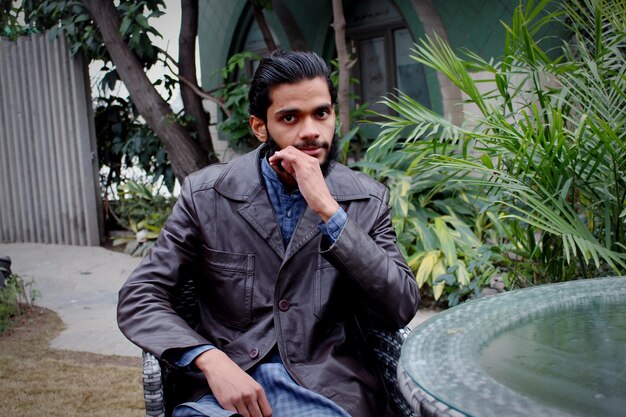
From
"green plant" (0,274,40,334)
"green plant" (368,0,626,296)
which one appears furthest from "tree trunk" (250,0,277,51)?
"green plant" (368,0,626,296)

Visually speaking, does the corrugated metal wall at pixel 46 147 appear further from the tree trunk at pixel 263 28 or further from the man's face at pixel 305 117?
the man's face at pixel 305 117

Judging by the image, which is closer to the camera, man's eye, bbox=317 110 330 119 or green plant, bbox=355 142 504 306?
man's eye, bbox=317 110 330 119

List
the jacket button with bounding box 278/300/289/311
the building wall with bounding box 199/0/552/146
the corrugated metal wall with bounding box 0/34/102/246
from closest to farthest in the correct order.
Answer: the jacket button with bounding box 278/300/289/311, the building wall with bounding box 199/0/552/146, the corrugated metal wall with bounding box 0/34/102/246

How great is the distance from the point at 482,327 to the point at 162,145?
7.05m

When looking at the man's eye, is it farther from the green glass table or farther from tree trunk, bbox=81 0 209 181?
tree trunk, bbox=81 0 209 181

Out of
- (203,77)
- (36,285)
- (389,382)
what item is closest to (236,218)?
(389,382)

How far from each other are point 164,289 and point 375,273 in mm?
583

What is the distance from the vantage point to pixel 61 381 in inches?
152

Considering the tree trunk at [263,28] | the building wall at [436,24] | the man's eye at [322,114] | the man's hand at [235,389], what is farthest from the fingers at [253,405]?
the tree trunk at [263,28]

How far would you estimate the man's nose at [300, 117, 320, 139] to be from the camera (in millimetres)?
2090

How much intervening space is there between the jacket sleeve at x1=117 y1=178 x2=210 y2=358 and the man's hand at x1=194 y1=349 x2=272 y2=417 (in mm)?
85

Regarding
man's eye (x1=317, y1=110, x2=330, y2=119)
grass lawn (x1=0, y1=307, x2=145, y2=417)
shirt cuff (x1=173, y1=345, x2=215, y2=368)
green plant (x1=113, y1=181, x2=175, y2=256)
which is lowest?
grass lawn (x1=0, y1=307, x2=145, y2=417)

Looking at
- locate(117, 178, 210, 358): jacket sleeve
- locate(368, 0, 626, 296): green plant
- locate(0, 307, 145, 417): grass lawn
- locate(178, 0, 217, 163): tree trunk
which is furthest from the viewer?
locate(178, 0, 217, 163): tree trunk

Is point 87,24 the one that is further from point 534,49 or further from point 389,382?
point 389,382
